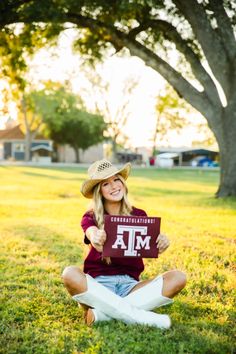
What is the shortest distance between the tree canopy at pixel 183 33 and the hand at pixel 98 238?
436 inches

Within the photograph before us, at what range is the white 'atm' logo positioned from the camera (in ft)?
14.1

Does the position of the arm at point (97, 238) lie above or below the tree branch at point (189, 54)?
below

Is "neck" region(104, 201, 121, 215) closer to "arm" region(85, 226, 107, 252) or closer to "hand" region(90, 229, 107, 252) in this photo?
"arm" region(85, 226, 107, 252)

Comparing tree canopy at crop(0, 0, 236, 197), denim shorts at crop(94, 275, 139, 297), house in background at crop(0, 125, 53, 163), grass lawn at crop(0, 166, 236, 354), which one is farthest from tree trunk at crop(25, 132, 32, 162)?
denim shorts at crop(94, 275, 139, 297)

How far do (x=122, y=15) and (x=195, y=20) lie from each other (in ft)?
7.48

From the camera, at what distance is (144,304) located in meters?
4.57

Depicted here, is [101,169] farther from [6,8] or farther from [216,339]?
[6,8]

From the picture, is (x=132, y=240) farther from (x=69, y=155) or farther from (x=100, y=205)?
(x=69, y=155)

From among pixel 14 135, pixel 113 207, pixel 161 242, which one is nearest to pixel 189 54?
pixel 113 207

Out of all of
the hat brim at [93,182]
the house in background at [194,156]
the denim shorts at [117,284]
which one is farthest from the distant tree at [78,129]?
the denim shorts at [117,284]

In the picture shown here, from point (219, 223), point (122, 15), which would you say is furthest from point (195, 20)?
point (219, 223)

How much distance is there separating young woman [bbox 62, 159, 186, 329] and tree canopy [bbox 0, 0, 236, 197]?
10497mm

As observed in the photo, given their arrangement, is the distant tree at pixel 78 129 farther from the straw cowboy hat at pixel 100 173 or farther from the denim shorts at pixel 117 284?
the denim shorts at pixel 117 284

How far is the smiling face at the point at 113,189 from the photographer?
4.78 metres
